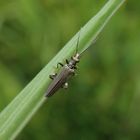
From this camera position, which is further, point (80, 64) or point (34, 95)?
point (80, 64)

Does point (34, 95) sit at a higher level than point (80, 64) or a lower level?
lower

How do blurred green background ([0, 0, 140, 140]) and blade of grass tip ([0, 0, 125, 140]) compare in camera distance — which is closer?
blade of grass tip ([0, 0, 125, 140])

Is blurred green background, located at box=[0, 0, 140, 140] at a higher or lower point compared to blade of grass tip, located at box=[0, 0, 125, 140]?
higher

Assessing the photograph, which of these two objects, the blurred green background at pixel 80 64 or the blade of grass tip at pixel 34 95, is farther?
the blurred green background at pixel 80 64

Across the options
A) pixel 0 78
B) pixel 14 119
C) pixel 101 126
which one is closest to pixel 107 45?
pixel 101 126

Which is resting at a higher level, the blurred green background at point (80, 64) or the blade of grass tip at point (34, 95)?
the blurred green background at point (80, 64)
